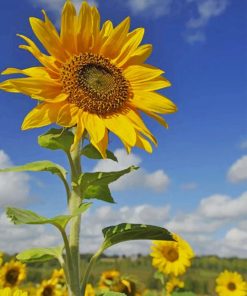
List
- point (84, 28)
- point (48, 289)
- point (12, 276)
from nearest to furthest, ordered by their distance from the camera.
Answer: point (84, 28)
point (48, 289)
point (12, 276)

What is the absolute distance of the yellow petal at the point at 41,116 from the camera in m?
3.39

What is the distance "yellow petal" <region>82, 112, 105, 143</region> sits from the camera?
11.1ft

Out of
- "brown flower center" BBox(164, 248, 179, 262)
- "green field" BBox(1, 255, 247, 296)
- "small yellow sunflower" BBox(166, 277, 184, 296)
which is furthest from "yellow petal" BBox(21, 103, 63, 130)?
"green field" BBox(1, 255, 247, 296)

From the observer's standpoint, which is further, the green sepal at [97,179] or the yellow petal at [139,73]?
the yellow petal at [139,73]

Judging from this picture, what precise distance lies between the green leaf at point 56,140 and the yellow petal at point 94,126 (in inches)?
5.1

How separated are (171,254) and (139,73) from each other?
23.2 feet

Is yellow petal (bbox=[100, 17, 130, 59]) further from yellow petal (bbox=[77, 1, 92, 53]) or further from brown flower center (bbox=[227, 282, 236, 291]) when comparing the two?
brown flower center (bbox=[227, 282, 236, 291])

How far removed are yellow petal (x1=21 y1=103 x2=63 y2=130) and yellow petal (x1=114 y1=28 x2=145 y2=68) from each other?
0.71 metres

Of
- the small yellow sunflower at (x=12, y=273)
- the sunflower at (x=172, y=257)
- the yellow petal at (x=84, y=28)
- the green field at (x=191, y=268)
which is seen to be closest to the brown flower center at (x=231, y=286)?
the sunflower at (x=172, y=257)

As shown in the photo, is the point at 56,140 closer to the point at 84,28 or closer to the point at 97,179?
the point at 97,179

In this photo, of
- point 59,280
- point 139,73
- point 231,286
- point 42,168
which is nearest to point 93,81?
point 139,73

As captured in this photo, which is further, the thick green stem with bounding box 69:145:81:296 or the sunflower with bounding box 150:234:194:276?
the sunflower with bounding box 150:234:194:276

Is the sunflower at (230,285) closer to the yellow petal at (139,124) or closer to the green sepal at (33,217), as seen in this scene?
the yellow petal at (139,124)

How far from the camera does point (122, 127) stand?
3.60m
